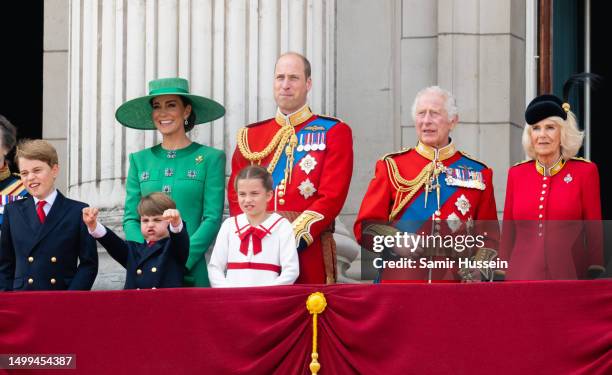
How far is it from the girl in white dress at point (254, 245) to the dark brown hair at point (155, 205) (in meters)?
0.36

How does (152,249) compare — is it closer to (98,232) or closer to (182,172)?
(98,232)

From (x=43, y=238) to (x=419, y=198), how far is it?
6.17 ft

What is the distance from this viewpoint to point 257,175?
841 centimetres

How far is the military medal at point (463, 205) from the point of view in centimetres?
870

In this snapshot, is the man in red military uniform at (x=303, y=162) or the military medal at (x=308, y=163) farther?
the military medal at (x=308, y=163)

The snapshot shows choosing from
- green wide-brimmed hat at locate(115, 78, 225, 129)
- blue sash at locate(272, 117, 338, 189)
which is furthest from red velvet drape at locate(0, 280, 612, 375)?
green wide-brimmed hat at locate(115, 78, 225, 129)

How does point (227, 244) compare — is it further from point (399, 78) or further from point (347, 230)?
point (399, 78)

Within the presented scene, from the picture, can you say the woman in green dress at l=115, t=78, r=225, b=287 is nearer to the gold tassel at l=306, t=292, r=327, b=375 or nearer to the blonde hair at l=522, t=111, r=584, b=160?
the gold tassel at l=306, t=292, r=327, b=375

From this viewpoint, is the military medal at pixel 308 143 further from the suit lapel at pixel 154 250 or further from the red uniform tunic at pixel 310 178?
the suit lapel at pixel 154 250

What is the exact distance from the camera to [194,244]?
8.93 m

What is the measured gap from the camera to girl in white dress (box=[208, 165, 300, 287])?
8312 millimetres

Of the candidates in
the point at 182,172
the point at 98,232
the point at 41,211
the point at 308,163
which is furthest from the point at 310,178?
the point at 41,211

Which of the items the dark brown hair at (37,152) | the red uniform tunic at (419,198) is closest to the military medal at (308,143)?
the red uniform tunic at (419,198)

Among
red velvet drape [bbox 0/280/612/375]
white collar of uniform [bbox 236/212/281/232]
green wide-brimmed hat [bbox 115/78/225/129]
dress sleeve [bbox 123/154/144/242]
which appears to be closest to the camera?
red velvet drape [bbox 0/280/612/375]
